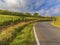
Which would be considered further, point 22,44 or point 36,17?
point 36,17

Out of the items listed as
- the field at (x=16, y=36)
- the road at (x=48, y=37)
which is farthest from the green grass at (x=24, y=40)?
the road at (x=48, y=37)

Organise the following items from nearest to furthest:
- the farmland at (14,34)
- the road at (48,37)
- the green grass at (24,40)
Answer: the road at (48,37) → the green grass at (24,40) → the farmland at (14,34)

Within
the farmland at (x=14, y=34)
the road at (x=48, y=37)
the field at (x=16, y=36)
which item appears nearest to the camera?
the road at (x=48, y=37)

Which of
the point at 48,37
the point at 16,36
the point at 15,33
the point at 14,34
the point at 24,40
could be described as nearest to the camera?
the point at 24,40

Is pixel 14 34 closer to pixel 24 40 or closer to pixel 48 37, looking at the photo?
pixel 48 37

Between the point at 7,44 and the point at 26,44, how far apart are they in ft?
5.29

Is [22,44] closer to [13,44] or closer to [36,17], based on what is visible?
[13,44]

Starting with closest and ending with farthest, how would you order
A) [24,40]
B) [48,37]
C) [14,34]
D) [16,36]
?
[24,40] → [48,37] → [16,36] → [14,34]

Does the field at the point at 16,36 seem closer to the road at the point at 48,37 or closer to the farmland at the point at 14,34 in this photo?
the farmland at the point at 14,34

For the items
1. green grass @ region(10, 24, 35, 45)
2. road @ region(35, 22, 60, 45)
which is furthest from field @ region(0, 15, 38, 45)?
road @ region(35, 22, 60, 45)

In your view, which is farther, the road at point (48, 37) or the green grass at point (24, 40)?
the green grass at point (24, 40)

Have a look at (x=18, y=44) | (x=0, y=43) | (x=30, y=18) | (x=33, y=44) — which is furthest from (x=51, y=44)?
(x=30, y=18)

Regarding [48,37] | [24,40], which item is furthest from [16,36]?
[24,40]

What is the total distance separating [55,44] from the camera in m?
14.0
